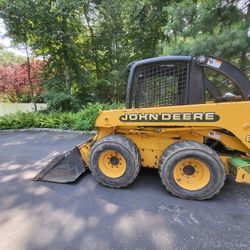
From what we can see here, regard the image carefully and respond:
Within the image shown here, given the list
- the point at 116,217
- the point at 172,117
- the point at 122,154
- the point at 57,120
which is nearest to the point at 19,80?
the point at 57,120

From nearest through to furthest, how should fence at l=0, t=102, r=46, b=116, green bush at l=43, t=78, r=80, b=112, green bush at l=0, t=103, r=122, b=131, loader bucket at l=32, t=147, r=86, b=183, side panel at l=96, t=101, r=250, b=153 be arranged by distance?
side panel at l=96, t=101, r=250, b=153 → loader bucket at l=32, t=147, r=86, b=183 → green bush at l=0, t=103, r=122, b=131 → green bush at l=43, t=78, r=80, b=112 → fence at l=0, t=102, r=46, b=116

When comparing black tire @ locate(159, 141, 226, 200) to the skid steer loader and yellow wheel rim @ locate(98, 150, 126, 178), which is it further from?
yellow wheel rim @ locate(98, 150, 126, 178)

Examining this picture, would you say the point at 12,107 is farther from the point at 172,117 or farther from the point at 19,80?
the point at 172,117

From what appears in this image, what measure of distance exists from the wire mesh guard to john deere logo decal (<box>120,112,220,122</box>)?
0.21 metres

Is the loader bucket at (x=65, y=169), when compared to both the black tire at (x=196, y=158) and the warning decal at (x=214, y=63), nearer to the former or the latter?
the black tire at (x=196, y=158)

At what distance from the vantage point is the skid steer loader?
269cm

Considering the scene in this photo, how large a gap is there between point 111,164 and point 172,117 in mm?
1175

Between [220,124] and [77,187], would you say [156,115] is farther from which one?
[77,187]

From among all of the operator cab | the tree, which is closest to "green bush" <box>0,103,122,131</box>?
the tree

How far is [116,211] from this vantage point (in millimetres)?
2562

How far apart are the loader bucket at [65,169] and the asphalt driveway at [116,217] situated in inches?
5.0

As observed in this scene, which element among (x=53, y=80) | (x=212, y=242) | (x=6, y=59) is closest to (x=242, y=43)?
(x=212, y=242)

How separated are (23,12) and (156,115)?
8.34 metres

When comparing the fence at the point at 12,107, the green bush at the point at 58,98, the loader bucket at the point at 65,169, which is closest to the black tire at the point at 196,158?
the loader bucket at the point at 65,169
